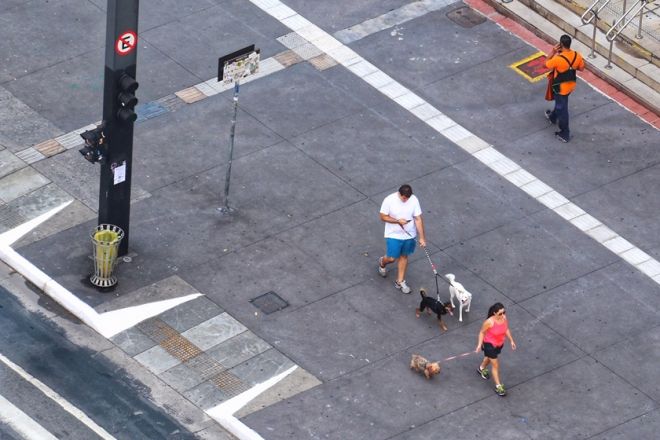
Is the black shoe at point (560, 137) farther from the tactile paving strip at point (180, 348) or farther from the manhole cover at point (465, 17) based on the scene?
the tactile paving strip at point (180, 348)

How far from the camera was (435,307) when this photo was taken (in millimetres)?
26484

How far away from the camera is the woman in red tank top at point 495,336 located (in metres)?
25.0

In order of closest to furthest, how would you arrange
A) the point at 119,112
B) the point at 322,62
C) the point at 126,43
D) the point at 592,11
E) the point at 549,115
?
the point at 126,43 → the point at 119,112 → the point at 549,115 → the point at 322,62 → the point at 592,11

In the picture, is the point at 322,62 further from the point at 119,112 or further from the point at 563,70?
the point at 119,112

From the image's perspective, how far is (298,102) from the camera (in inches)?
1234

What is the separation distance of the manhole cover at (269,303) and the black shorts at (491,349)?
125 inches

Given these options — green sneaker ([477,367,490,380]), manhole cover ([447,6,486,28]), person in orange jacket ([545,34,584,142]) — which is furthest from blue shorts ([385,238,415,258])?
manhole cover ([447,6,486,28])

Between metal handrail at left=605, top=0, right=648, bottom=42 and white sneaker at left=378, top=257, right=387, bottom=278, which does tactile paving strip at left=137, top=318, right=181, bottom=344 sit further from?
metal handrail at left=605, top=0, right=648, bottom=42

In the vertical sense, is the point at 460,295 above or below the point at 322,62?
above

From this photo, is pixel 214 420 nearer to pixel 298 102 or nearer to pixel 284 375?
pixel 284 375

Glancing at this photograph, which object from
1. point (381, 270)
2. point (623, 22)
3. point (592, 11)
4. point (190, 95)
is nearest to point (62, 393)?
point (381, 270)

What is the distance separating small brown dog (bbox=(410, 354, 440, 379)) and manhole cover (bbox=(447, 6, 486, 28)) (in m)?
9.56

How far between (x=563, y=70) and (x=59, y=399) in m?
10.1

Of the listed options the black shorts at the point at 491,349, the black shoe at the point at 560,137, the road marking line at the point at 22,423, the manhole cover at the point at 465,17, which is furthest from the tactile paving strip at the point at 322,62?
the road marking line at the point at 22,423
